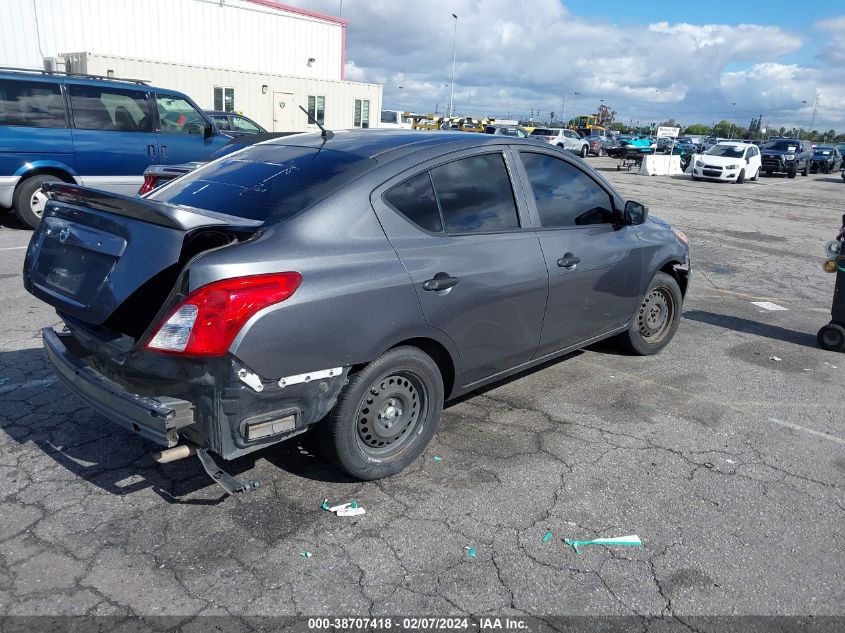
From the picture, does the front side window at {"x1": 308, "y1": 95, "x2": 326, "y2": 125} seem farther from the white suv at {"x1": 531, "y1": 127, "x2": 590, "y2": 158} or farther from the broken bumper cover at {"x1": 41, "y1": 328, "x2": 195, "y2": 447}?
the broken bumper cover at {"x1": 41, "y1": 328, "x2": 195, "y2": 447}

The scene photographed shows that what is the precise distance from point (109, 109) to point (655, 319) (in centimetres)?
848

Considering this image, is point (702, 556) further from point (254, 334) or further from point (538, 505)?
point (254, 334)

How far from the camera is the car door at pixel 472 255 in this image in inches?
137

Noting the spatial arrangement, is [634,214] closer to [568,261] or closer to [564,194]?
[564,194]

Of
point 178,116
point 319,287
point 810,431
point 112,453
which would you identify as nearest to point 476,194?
point 319,287

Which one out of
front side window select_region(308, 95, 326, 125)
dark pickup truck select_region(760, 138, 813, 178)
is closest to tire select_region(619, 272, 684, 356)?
front side window select_region(308, 95, 326, 125)

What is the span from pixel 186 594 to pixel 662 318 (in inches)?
174

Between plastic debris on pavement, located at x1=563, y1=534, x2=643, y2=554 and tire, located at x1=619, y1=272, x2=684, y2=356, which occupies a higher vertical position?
tire, located at x1=619, y1=272, x2=684, y2=356

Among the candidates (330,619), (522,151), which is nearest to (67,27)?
(522,151)

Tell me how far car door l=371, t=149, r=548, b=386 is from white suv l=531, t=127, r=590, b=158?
38404 millimetres

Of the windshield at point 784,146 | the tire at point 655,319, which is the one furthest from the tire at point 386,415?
the windshield at point 784,146

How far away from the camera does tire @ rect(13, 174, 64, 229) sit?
379 inches

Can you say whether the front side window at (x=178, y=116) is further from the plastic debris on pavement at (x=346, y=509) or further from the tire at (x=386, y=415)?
the plastic debris on pavement at (x=346, y=509)

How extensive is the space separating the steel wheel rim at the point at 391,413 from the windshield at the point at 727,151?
2880cm
